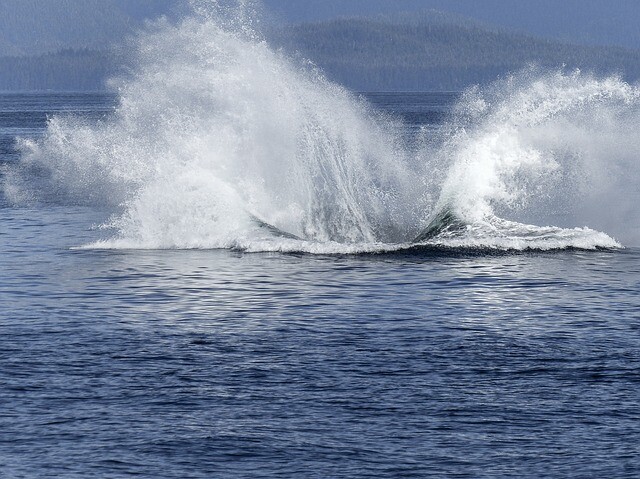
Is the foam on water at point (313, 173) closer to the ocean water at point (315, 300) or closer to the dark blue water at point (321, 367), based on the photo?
the ocean water at point (315, 300)

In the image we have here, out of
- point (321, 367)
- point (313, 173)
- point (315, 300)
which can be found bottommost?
point (321, 367)

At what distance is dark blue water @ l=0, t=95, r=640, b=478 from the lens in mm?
17141

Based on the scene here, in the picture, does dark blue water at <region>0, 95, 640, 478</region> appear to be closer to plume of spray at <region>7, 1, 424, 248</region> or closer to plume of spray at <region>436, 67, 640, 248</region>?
plume of spray at <region>7, 1, 424, 248</region>

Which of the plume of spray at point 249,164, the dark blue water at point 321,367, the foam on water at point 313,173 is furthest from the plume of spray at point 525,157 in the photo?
the dark blue water at point 321,367

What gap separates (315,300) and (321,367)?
22.2 ft

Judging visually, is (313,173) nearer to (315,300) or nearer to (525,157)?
(525,157)

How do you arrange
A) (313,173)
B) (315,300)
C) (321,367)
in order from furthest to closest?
(313,173)
(315,300)
(321,367)

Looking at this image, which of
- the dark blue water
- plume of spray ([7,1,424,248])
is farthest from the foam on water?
the dark blue water

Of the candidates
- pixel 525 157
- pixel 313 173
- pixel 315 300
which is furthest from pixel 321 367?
pixel 525 157

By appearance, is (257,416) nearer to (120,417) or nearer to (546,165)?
(120,417)

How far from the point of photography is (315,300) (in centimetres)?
2878

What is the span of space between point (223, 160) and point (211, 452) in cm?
2560

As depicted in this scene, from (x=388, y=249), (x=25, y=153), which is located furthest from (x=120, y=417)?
(x=25, y=153)

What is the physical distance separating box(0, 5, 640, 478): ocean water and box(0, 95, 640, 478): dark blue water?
65 millimetres
